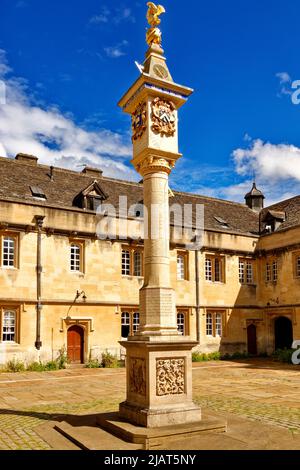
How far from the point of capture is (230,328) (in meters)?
26.5

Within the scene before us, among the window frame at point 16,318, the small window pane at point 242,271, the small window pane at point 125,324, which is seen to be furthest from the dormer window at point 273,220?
the window frame at point 16,318

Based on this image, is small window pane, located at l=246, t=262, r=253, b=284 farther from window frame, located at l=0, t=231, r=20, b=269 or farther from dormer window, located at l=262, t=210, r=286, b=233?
window frame, located at l=0, t=231, r=20, b=269

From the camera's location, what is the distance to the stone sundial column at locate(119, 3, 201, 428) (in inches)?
309

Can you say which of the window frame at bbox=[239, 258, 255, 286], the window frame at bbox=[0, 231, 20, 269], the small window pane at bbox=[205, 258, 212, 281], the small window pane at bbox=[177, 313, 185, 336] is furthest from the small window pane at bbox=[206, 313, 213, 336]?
the window frame at bbox=[0, 231, 20, 269]

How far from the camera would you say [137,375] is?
323 inches

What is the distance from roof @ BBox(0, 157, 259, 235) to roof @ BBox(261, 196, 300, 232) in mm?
1771

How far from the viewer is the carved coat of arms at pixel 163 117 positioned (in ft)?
29.3

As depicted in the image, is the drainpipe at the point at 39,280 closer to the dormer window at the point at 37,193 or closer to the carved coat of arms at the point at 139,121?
the dormer window at the point at 37,193

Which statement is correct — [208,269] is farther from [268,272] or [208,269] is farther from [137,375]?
[137,375]

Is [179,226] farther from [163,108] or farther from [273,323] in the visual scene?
[163,108]

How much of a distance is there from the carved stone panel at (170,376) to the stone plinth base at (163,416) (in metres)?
0.28

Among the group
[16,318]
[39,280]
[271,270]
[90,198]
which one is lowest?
[16,318]

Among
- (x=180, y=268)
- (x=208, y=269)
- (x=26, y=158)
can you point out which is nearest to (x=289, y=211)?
(x=208, y=269)

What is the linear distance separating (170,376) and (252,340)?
20.5 meters
